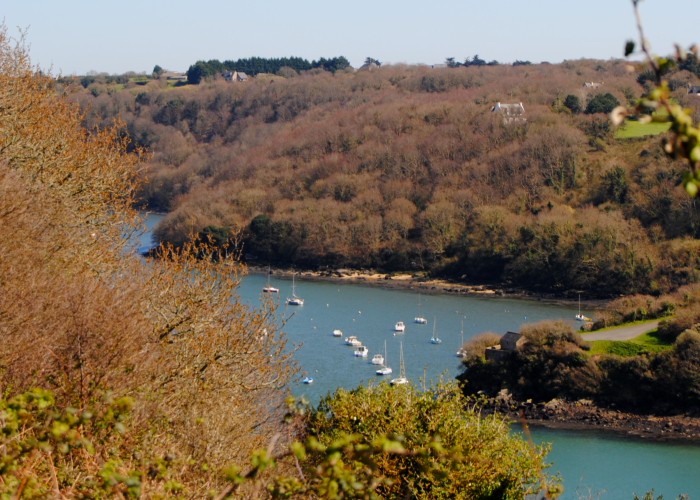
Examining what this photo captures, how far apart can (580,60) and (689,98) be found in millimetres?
33178

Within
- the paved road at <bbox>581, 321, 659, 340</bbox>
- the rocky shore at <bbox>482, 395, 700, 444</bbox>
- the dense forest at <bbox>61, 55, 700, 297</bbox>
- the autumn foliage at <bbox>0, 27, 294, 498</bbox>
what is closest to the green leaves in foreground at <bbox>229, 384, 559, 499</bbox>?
the autumn foliage at <bbox>0, 27, 294, 498</bbox>

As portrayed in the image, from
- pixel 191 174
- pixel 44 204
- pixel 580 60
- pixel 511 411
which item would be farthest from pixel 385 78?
pixel 44 204

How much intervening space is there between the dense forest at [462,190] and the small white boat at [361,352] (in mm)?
15834

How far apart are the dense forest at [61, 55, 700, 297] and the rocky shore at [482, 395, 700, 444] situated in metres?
17.9

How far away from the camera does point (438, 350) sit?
29.7 m

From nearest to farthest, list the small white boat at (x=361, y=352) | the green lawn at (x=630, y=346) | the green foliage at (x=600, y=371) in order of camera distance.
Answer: the green foliage at (x=600, y=371) < the green lawn at (x=630, y=346) < the small white boat at (x=361, y=352)

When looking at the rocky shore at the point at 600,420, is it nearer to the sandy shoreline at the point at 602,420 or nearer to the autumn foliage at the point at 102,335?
the sandy shoreline at the point at 602,420

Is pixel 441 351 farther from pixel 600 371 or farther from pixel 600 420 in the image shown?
pixel 600 420

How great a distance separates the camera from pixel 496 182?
53.3 meters

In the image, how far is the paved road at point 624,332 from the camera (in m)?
27.3

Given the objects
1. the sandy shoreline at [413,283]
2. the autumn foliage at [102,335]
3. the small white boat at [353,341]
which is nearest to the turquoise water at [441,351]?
the small white boat at [353,341]

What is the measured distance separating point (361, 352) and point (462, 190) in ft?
85.5

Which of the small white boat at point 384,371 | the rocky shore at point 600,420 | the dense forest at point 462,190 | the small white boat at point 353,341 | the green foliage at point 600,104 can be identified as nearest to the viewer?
the rocky shore at point 600,420

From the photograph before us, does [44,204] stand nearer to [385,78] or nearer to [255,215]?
[255,215]
